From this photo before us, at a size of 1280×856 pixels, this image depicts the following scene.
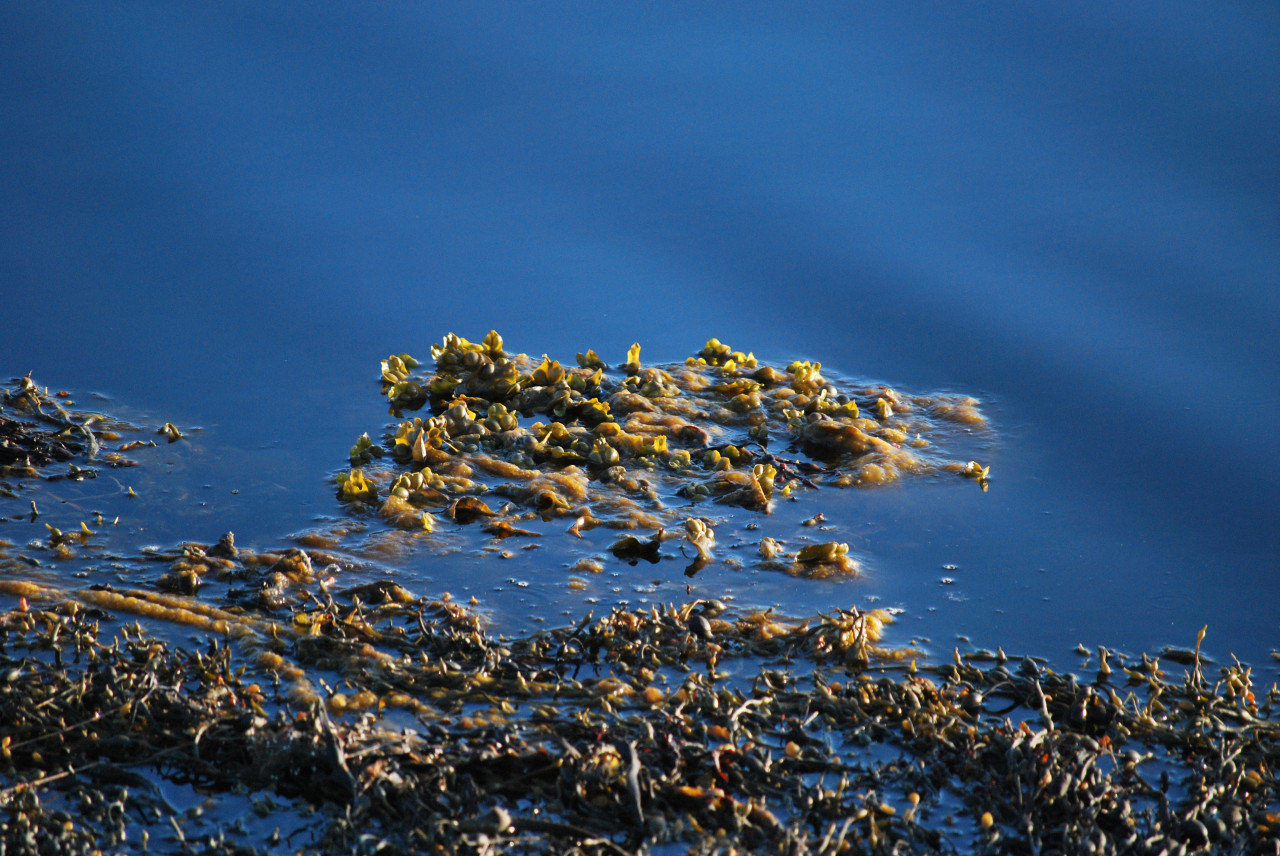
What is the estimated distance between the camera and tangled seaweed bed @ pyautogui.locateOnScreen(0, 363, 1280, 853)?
195cm

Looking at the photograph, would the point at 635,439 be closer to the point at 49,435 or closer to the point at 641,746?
the point at 641,746

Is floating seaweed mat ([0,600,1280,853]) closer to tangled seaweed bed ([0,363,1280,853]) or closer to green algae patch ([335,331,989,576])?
tangled seaweed bed ([0,363,1280,853])

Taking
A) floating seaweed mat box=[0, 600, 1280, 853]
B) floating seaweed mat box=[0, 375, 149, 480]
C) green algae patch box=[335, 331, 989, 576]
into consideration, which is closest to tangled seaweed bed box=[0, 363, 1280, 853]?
floating seaweed mat box=[0, 600, 1280, 853]

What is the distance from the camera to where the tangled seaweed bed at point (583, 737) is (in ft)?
6.39

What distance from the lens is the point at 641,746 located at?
209cm

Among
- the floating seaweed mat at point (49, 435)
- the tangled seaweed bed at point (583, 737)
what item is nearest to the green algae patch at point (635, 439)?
the tangled seaweed bed at point (583, 737)

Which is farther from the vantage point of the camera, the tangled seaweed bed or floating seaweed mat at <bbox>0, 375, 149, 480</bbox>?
floating seaweed mat at <bbox>0, 375, 149, 480</bbox>

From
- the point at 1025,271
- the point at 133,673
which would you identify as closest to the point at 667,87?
the point at 1025,271

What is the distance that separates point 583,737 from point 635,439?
5.19 feet

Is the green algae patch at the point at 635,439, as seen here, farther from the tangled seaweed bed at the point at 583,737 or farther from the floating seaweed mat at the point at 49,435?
the floating seaweed mat at the point at 49,435

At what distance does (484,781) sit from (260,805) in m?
0.40

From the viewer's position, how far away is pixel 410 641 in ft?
8.38

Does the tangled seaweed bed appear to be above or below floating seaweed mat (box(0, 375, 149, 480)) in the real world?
below

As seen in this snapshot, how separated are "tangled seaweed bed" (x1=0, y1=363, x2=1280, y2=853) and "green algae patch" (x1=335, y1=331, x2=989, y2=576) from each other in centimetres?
60
